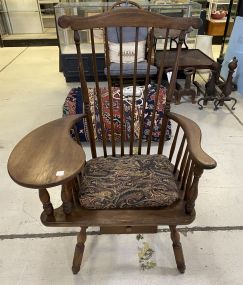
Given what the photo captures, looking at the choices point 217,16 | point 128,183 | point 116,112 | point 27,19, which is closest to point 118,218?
point 128,183

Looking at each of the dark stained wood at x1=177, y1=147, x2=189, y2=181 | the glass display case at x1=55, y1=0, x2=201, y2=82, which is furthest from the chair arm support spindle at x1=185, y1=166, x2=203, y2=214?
the glass display case at x1=55, y1=0, x2=201, y2=82

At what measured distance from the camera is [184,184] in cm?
106

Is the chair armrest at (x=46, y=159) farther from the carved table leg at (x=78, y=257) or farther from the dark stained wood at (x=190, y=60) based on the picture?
the dark stained wood at (x=190, y=60)

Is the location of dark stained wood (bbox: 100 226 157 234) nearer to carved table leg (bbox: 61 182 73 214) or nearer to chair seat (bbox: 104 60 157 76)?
carved table leg (bbox: 61 182 73 214)

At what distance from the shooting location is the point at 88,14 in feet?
10.3

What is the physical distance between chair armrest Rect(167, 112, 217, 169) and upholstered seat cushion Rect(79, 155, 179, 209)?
0.22 metres

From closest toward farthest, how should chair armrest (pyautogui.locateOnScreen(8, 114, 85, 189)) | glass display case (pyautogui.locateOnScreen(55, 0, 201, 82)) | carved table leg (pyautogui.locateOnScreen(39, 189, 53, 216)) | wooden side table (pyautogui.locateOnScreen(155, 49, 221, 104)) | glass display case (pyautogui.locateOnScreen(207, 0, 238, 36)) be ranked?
chair armrest (pyautogui.locateOnScreen(8, 114, 85, 189)) → carved table leg (pyautogui.locateOnScreen(39, 189, 53, 216)) → wooden side table (pyautogui.locateOnScreen(155, 49, 221, 104)) → glass display case (pyautogui.locateOnScreen(55, 0, 201, 82)) → glass display case (pyautogui.locateOnScreen(207, 0, 238, 36))

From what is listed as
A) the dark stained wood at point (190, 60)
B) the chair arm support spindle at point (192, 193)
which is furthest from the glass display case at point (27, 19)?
the chair arm support spindle at point (192, 193)

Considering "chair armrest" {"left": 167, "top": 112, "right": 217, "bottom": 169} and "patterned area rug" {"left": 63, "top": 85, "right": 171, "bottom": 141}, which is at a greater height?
"chair armrest" {"left": 167, "top": 112, "right": 217, "bottom": 169}

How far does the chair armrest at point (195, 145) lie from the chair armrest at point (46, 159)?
0.38 m

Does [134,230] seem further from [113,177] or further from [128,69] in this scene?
[128,69]

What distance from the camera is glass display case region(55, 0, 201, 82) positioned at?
3.13 m

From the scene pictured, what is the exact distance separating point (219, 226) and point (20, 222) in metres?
1.18

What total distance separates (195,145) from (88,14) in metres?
2.86
